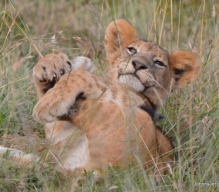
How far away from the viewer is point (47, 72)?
353cm

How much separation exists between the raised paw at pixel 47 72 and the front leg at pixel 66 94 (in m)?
0.22

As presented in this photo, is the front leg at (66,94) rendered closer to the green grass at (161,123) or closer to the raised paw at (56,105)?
the raised paw at (56,105)

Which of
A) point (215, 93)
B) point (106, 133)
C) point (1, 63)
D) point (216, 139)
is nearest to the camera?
point (106, 133)

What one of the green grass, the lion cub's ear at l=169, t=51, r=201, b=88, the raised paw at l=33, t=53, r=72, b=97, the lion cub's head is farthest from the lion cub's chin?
the lion cub's ear at l=169, t=51, r=201, b=88

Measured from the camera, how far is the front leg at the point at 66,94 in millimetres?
3158

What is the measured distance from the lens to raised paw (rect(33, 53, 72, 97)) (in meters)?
3.54

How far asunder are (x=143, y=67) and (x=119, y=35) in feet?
2.00

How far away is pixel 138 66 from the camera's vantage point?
3.79 m

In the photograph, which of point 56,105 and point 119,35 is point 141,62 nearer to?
point 119,35

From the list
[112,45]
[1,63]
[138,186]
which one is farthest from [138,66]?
[1,63]

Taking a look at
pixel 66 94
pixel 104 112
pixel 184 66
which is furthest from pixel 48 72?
pixel 184 66

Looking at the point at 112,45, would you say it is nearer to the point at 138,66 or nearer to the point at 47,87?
the point at 138,66

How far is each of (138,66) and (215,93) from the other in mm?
730

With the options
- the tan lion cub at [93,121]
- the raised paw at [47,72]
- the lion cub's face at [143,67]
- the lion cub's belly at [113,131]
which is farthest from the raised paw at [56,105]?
the lion cub's face at [143,67]
